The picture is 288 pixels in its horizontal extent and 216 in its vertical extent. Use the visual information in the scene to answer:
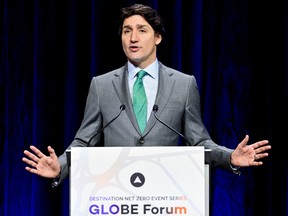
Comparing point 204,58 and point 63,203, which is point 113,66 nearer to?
point 204,58

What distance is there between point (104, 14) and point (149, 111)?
122 cm

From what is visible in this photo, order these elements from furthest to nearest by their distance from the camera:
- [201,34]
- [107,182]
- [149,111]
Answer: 1. [201,34]
2. [149,111]
3. [107,182]

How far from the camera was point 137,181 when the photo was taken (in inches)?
62.2

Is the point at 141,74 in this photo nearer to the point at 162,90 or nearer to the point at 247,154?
the point at 162,90

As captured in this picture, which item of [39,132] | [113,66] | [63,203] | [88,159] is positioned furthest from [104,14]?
[88,159]

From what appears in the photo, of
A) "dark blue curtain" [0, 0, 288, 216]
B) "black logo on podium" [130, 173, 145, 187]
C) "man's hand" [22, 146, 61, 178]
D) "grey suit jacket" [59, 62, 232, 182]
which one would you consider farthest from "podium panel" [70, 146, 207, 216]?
"dark blue curtain" [0, 0, 288, 216]

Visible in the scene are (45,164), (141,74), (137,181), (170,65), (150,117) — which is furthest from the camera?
(170,65)

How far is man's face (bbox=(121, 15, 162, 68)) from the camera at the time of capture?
6.71 ft

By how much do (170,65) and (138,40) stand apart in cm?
102

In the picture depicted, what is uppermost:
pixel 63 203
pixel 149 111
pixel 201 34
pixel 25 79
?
pixel 201 34

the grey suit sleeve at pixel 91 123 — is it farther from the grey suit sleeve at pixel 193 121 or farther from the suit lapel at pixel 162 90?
the grey suit sleeve at pixel 193 121

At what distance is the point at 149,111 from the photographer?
201cm

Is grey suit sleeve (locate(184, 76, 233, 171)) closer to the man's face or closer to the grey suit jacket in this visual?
the grey suit jacket

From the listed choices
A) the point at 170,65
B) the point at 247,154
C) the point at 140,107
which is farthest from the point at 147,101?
the point at 170,65
